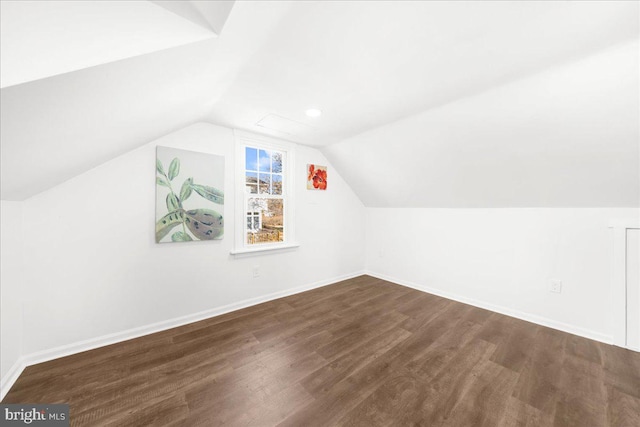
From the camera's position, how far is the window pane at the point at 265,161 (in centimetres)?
319

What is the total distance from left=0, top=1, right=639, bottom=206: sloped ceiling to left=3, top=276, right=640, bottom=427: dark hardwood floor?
54.4 inches

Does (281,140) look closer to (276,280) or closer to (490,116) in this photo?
(276,280)

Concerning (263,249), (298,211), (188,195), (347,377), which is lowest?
(347,377)

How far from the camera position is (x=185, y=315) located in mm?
2500

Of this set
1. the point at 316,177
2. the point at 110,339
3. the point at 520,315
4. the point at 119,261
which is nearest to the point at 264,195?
the point at 316,177

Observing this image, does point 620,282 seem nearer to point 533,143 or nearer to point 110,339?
point 533,143

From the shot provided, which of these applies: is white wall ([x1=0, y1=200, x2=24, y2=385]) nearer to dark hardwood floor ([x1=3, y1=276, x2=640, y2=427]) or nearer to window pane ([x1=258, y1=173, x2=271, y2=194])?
dark hardwood floor ([x1=3, y1=276, x2=640, y2=427])

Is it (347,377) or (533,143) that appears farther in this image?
(533,143)

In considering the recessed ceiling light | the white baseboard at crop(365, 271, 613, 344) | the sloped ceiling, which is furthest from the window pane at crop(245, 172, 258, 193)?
the white baseboard at crop(365, 271, 613, 344)

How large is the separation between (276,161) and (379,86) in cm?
187

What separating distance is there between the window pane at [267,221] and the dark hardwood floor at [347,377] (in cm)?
106

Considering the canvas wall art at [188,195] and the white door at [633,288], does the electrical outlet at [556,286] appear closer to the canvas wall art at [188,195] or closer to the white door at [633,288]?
the white door at [633,288]

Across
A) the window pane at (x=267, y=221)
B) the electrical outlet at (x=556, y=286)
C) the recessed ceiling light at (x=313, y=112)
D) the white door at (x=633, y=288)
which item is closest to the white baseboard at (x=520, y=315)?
the white door at (x=633, y=288)

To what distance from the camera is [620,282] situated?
213 cm
